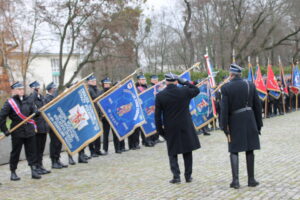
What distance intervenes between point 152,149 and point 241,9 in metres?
28.2

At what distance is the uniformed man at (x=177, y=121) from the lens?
7.02 metres

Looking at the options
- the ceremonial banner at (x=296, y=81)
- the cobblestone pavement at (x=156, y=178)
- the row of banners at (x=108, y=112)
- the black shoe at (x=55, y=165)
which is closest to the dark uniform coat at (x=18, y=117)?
the row of banners at (x=108, y=112)

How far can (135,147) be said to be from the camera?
12.0m

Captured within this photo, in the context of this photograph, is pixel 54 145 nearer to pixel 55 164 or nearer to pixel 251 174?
pixel 55 164

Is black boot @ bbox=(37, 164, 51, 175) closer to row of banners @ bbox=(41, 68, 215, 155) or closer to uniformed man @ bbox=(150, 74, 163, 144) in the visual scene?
row of banners @ bbox=(41, 68, 215, 155)

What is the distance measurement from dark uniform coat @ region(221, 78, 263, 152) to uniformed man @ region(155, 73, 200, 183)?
79 cm

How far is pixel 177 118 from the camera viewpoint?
707 cm

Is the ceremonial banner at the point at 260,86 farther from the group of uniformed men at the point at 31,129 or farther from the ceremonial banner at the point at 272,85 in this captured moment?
the group of uniformed men at the point at 31,129

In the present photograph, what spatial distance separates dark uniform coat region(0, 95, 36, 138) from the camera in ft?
26.8

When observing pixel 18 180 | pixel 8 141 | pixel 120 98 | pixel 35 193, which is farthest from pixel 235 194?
pixel 8 141

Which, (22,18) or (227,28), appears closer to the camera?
(22,18)

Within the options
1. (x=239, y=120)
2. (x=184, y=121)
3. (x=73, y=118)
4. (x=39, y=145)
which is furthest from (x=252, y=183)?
(x=39, y=145)

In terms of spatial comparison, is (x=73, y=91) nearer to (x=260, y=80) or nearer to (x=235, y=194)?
(x=235, y=194)

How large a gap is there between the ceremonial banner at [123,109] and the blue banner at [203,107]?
10.0 feet
